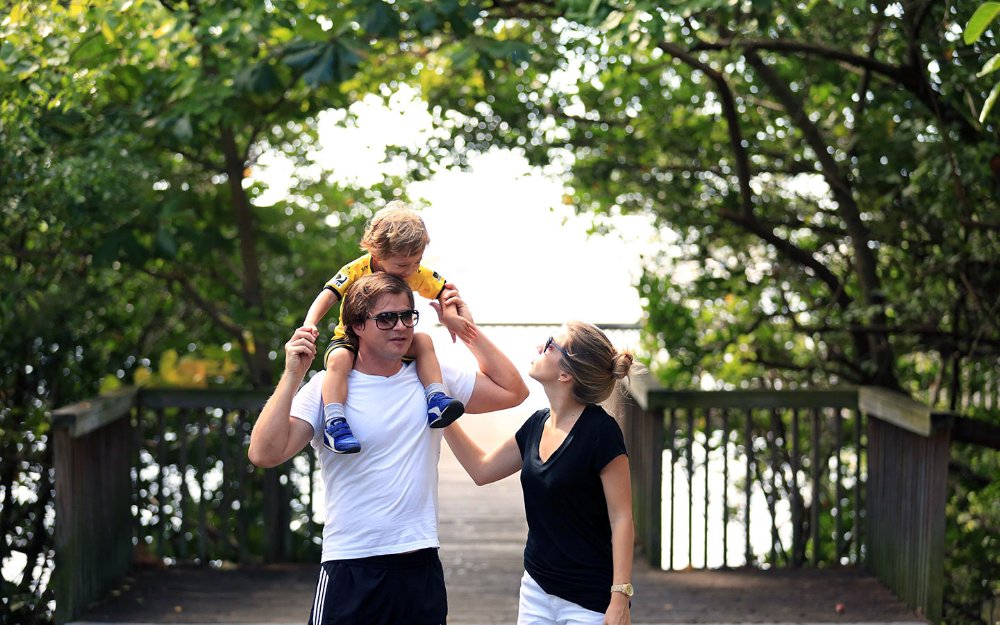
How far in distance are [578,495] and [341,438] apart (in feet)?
2.07

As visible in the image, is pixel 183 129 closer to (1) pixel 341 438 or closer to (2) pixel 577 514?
(1) pixel 341 438

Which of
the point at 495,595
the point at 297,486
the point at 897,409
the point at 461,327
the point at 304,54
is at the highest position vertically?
the point at 304,54

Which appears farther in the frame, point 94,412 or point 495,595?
point 495,595

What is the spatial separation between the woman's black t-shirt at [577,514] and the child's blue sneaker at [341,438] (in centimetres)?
51

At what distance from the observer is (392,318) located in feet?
9.57

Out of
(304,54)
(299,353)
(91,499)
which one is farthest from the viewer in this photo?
(91,499)

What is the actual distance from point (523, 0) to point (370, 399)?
133 inches

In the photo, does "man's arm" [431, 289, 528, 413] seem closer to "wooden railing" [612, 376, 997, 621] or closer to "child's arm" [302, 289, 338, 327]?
"child's arm" [302, 289, 338, 327]

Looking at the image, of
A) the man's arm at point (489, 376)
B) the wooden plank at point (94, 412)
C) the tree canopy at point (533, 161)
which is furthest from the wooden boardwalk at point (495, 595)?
the man's arm at point (489, 376)

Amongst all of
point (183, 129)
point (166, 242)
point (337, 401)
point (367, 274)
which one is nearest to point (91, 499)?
point (166, 242)

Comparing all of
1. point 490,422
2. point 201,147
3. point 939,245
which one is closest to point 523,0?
point 201,147

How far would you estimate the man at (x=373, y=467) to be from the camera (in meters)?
2.89

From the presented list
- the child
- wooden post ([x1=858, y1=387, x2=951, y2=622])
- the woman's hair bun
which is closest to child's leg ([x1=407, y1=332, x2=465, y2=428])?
the child

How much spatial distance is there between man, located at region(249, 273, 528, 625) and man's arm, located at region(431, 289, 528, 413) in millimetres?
254
